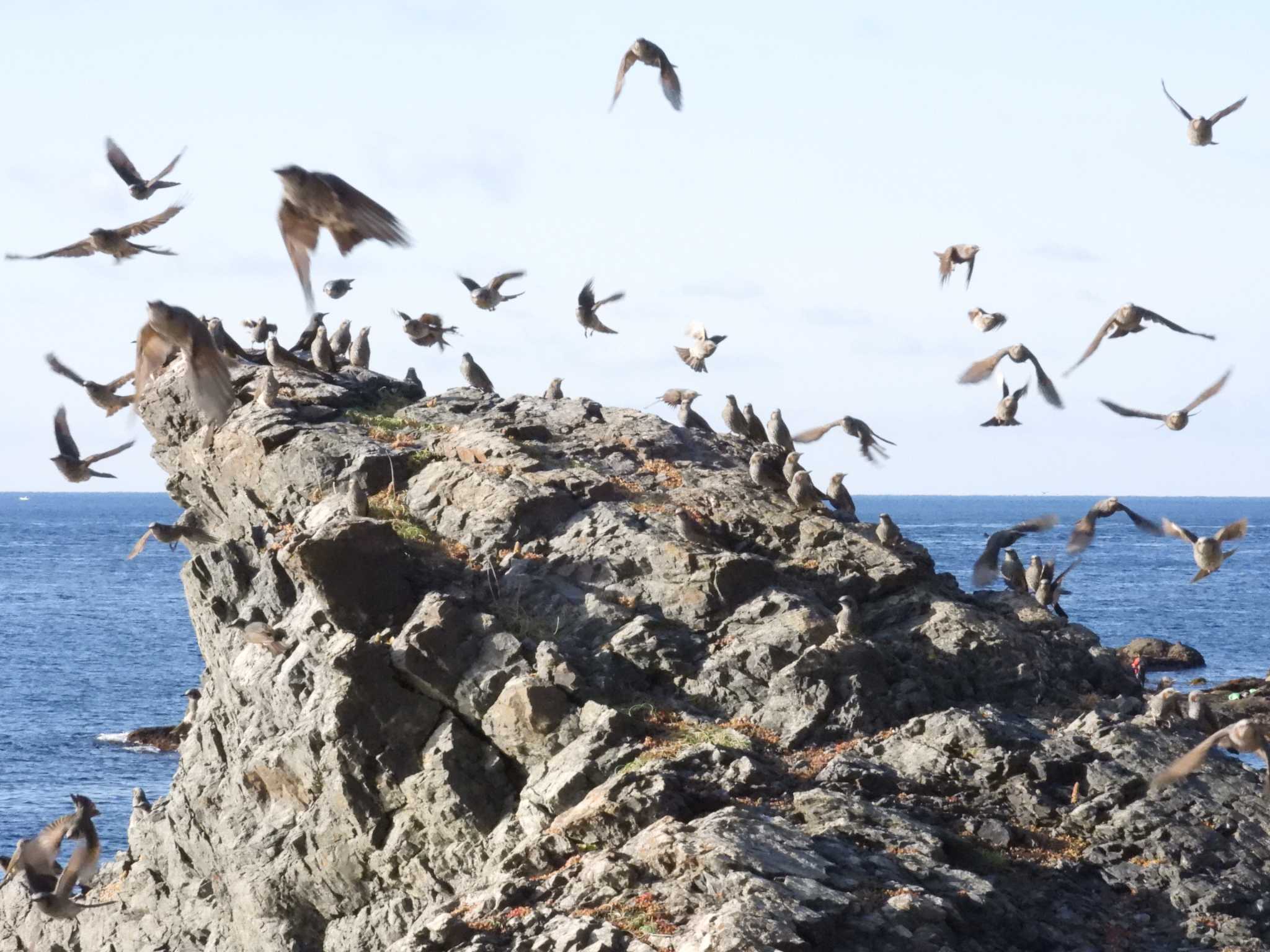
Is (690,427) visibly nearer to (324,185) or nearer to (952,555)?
(324,185)

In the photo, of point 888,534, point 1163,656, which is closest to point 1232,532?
point 888,534

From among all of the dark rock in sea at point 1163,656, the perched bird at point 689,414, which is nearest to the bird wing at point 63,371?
the perched bird at point 689,414

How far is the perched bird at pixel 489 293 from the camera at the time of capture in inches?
1109

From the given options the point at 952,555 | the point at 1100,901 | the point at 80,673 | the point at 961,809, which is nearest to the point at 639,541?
the point at 961,809

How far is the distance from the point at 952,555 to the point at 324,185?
115499mm

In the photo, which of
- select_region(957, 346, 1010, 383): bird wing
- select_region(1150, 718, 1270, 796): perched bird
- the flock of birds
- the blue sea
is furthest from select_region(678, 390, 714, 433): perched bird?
the blue sea

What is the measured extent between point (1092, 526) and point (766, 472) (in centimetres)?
516

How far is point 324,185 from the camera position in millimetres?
14742

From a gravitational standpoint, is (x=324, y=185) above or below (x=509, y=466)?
above

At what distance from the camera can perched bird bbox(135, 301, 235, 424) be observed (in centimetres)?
1467

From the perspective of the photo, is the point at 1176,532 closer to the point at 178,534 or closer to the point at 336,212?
the point at 336,212

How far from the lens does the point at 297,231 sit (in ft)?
50.2

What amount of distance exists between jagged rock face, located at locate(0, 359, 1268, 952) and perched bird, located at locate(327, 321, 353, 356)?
21.0 feet

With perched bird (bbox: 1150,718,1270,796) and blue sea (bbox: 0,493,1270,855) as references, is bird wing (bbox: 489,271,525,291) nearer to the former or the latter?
perched bird (bbox: 1150,718,1270,796)
